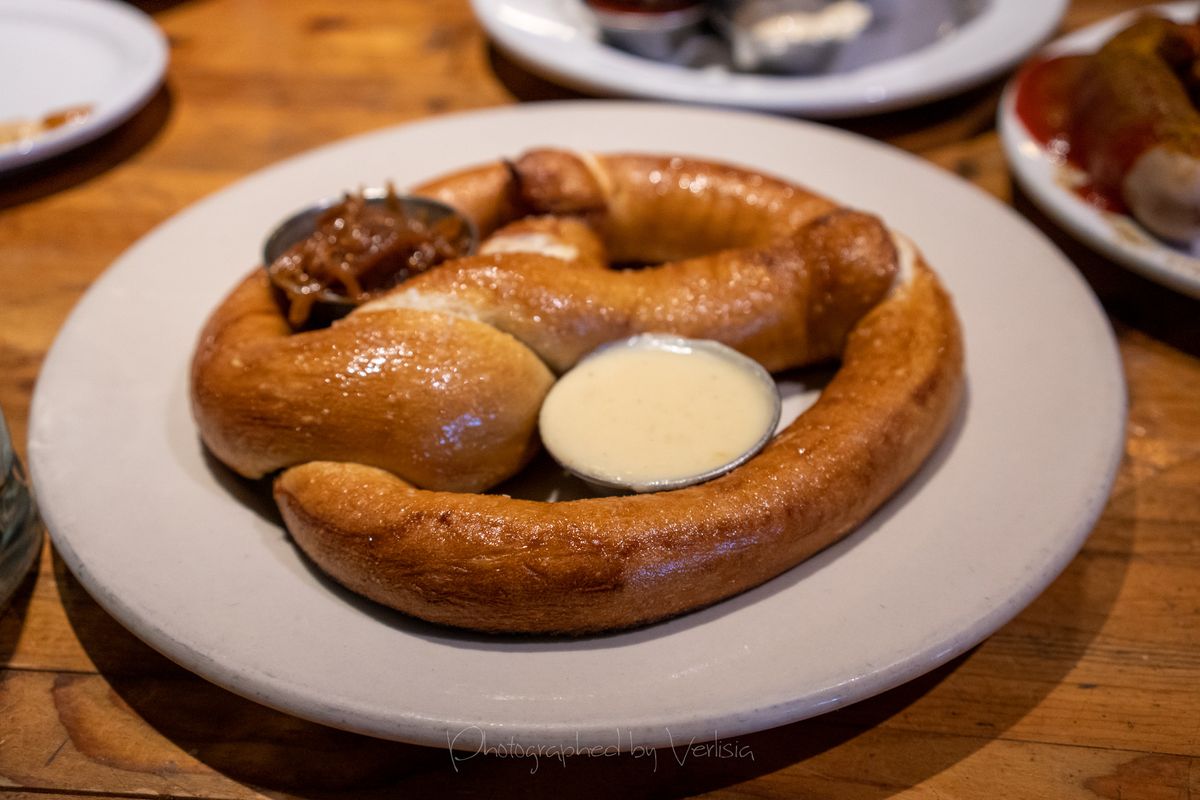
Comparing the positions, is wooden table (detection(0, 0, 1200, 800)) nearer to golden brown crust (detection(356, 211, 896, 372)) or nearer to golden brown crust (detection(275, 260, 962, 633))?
golden brown crust (detection(275, 260, 962, 633))

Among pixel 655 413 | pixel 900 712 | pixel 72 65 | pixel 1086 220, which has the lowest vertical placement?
pixel 72 65

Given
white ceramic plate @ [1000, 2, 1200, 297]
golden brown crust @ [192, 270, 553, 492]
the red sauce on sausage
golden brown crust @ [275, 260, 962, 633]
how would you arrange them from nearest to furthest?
golden brown crust @ [275, 260, 962, 633]
golden brown crust @ [192, 270, 553, 492]
white ceramic plate @ [1000, 2, 1200, 297]
the red sauce on sausage

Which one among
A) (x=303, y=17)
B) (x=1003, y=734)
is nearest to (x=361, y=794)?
(x=1003, y=734)

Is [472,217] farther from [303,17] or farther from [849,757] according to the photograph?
[303,17]

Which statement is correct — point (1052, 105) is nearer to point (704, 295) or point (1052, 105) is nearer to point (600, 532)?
point (704, 295)

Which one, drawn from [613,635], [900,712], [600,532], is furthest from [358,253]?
[900,712]

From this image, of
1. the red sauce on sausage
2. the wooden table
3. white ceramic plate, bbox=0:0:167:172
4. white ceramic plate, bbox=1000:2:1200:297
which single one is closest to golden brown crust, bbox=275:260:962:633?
the wooden table
